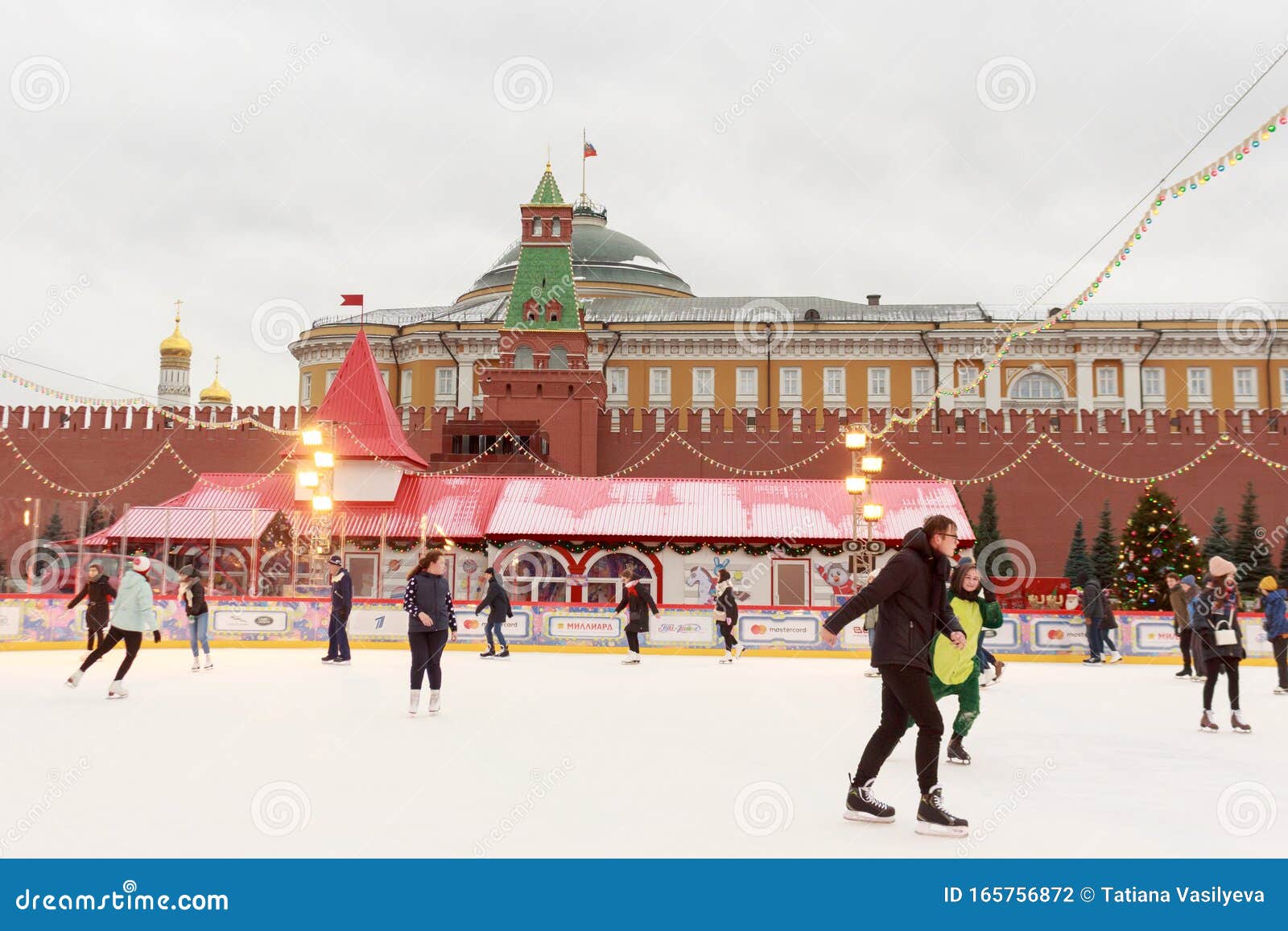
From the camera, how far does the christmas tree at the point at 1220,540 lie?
28.5 m

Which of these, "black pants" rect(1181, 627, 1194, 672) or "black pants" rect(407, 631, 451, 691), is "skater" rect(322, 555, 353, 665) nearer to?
"black pants" rect(407, 631, 451, 691)

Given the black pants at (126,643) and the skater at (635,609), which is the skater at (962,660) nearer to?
the black pants at (126,643)

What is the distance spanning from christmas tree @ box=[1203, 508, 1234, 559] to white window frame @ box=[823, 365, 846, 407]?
16466mm

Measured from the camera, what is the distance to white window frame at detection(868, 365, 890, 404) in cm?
4478

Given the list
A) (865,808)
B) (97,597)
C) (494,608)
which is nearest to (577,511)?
(494,608)

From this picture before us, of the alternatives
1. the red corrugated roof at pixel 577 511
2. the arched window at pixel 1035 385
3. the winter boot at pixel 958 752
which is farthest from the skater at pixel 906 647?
the arched window at pixel 1035 385

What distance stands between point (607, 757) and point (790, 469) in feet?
83.4

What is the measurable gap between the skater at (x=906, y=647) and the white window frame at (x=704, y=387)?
128 ft

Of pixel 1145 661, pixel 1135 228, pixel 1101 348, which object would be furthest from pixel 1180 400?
pixel 1135 228

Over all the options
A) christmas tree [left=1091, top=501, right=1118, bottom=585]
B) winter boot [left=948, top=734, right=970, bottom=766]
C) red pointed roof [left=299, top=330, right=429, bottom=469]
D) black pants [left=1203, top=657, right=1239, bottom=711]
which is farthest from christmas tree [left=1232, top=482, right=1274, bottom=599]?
winter boot [left=948, top=734, right=970, bottom=766]

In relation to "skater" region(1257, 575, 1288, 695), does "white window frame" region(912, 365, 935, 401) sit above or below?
above

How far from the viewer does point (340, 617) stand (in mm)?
15312

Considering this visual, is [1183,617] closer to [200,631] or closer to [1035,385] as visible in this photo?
[200,631]
